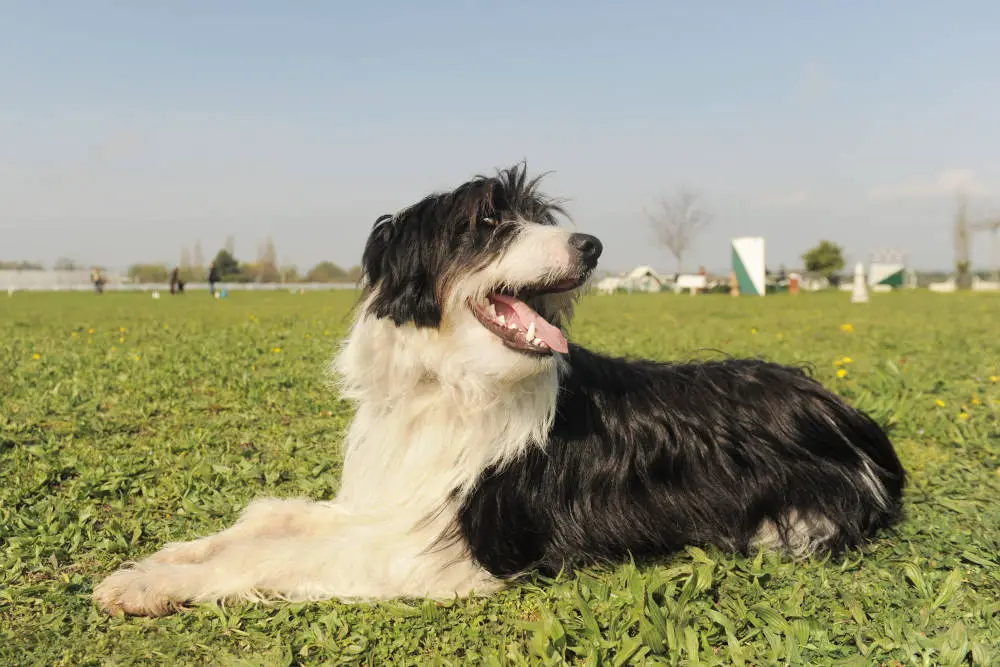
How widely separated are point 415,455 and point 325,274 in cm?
6743

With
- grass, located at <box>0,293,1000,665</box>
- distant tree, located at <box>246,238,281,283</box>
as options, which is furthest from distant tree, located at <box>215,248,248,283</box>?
grass, located at <box>0,293,1000,665</box>

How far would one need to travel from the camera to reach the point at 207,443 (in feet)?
18.0

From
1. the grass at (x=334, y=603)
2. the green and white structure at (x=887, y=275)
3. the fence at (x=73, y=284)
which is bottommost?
the grass at (x=334, y=603)

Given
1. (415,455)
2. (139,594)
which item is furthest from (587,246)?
(139,594)

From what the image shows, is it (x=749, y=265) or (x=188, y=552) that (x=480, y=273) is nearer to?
(x=188, y=552)

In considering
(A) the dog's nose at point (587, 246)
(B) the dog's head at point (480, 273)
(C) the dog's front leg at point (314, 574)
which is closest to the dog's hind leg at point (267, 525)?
(C) the dog's front leg at point (314, 574)

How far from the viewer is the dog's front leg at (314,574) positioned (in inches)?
123

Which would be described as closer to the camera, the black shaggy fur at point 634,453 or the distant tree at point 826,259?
the black shaggy fur at point 634,453

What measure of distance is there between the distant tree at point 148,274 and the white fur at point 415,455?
6899cm

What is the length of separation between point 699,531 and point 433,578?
49.7 inches

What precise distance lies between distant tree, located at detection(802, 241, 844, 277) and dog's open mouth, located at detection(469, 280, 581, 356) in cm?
6639

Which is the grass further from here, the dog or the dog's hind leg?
the dog's hind leg

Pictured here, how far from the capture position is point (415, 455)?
133 inches

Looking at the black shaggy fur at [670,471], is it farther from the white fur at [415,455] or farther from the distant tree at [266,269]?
the distant tree at [266,269]
